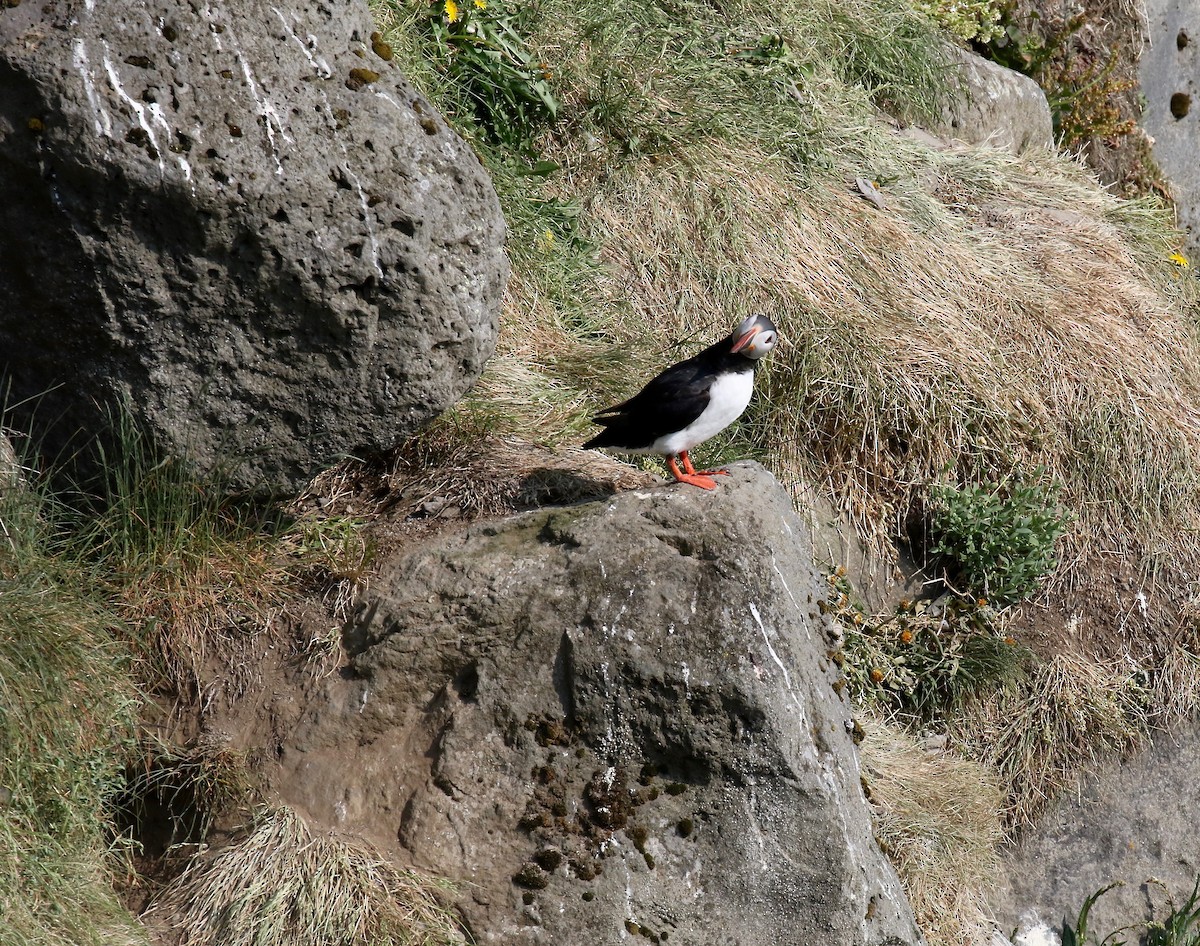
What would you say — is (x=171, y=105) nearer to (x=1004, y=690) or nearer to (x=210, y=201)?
(x=210, y=201)

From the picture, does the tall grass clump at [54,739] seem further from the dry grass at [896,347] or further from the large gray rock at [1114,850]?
the large gray rock at [1114,850]

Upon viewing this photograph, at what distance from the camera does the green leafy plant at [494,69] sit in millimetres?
5516

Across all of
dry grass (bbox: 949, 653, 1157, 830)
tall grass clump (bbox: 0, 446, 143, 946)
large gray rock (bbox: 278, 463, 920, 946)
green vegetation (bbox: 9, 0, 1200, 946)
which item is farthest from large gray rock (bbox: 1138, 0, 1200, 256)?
tall grass clump (bbox: 0, 446, 143, 946)

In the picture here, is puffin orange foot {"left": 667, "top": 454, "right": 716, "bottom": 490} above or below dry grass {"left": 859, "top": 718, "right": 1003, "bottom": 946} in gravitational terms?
above

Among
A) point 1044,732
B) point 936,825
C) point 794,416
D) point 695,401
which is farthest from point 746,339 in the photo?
point 1044,732

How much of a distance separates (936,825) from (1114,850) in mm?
1178

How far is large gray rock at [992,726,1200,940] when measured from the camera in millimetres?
4973

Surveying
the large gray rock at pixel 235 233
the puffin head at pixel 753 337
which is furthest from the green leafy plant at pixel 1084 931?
the large gray rock at pixel 235 233

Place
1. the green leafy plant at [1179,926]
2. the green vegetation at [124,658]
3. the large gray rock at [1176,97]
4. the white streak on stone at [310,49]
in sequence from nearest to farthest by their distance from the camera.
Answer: the green vegetation at [124,658], the white streak on stone at [310,49], the green leafy plant at [1179,926], the large gray rock at [1176,97]

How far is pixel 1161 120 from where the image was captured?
331 inches

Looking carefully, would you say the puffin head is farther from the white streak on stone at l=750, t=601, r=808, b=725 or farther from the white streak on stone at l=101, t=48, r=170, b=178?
the white streak on stone at l=101, t=48, r=170, b=178

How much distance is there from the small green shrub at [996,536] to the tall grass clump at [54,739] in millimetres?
3510

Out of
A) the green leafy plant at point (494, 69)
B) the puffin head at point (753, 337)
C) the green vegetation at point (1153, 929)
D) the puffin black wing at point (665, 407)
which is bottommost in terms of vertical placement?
the green vegetation at point (1153, 929)

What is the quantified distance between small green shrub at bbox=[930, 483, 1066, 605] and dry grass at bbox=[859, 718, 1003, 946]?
2.83 feet
